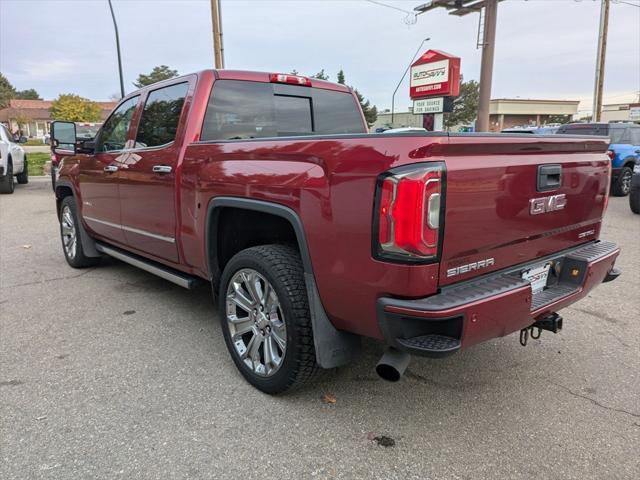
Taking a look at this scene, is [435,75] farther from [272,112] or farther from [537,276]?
[537,276]

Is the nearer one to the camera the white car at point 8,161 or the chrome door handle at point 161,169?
the chrome door handle at point 161,169

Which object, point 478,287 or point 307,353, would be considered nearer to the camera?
point 478,287

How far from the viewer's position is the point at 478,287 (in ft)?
7.41

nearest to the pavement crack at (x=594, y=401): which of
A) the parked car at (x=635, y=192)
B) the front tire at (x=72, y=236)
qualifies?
the front tire at (x=72, y=236)

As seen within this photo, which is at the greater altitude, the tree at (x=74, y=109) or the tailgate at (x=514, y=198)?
the tree at (x=74, y=109)

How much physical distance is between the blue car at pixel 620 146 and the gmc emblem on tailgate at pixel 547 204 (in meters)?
10.7

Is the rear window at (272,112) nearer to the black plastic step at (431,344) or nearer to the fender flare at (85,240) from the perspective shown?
the black plastic step at (431,344)

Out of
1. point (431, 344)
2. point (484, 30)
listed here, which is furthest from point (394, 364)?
point (484, 30)

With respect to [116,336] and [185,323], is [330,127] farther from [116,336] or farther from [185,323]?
[116,336]

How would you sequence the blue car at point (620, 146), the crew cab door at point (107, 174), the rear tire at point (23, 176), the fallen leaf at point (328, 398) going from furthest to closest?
the rear tire at point (23, 176), the blue car at point (620, 146), the crew cab door at point (107, 174), the fallen leaf at point (328, 398)

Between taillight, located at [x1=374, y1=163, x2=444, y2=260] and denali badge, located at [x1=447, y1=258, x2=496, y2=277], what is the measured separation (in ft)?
0.56

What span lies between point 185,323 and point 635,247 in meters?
6.18

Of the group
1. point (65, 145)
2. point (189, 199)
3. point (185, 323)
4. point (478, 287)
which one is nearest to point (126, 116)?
point (65, 145)

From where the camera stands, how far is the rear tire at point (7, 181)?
12617 millimetres
